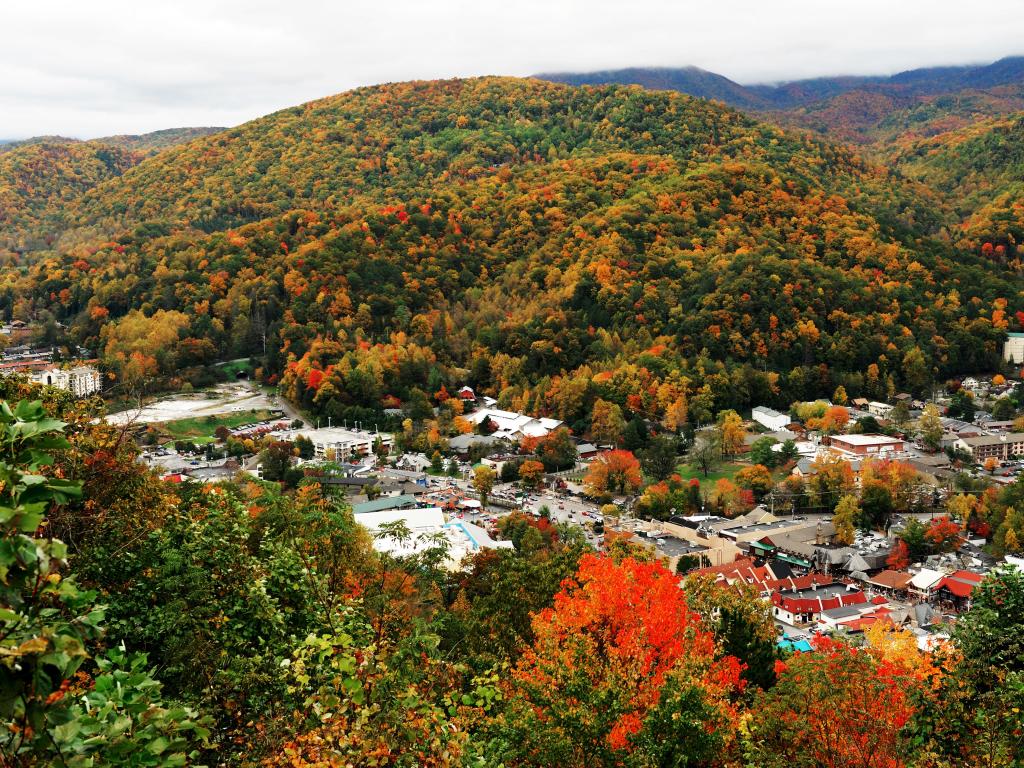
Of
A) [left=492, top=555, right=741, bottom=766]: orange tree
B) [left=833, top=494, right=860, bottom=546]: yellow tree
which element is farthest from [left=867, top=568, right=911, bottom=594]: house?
[left=492, top=555, right=741, bottom=766]: orange tree

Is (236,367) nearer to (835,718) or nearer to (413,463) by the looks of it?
(413,463)

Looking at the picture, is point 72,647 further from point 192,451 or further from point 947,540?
point 192,451

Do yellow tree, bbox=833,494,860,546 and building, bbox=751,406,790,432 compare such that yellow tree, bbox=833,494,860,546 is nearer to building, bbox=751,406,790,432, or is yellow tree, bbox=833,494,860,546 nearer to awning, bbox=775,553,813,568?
awning, bbox=775,553,813,568

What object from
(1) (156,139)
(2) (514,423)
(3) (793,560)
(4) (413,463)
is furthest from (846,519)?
(1) (156,139)

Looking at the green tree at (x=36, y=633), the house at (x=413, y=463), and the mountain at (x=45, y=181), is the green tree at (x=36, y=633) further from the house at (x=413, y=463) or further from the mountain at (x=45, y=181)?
the mountain at (x=45, y=181)

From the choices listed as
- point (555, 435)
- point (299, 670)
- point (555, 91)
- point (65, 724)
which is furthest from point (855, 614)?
point (555, 91)

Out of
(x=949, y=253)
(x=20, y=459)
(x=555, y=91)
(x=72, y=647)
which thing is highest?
(x=555, y=91)

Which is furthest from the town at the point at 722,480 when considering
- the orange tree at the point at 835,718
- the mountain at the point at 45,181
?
the mountain at the point at 45,181
